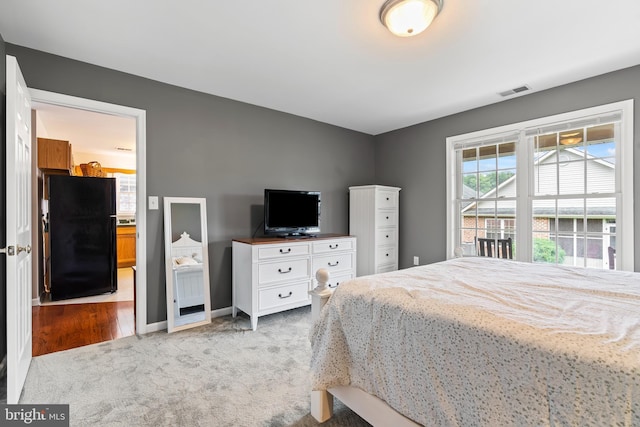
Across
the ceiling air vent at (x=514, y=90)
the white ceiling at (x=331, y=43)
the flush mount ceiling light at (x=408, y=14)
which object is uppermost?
the white ceiling at (x=331, y=43)

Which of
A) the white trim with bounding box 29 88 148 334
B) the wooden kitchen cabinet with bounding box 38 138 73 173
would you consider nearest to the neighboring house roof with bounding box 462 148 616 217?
the white trim with bounding box 29 88 148 334

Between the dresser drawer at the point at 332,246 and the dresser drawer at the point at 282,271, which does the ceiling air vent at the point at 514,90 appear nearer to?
the dresser drawer at the point at 332,246

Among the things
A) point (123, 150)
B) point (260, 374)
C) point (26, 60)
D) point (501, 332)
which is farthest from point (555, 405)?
point (123, 150)

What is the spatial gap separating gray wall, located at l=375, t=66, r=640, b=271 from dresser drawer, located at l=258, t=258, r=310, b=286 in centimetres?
186

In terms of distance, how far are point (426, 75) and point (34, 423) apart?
3657 millimetres

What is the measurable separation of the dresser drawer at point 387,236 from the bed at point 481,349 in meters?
2.32

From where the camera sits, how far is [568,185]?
309 centimetres

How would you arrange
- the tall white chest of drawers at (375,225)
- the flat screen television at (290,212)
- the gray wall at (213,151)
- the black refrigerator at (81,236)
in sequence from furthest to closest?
the tall white chest of drawers at (375,225) → the black refrigerator at (81,236) → the flat screen television at (290,212) → the gray wall at (213,151)

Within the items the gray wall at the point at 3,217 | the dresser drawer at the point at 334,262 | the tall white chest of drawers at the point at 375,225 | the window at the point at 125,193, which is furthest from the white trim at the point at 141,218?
the window at the point at 125,193

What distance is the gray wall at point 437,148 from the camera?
8.93 ft

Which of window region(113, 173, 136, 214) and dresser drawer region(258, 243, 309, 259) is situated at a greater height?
window region(113, 173, 136, 214)

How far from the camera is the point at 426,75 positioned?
2.83m

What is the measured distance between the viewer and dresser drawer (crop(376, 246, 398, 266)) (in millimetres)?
4203

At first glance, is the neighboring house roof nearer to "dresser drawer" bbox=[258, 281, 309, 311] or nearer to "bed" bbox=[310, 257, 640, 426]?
"bed" bbox=[310, 257, 640, 426]
